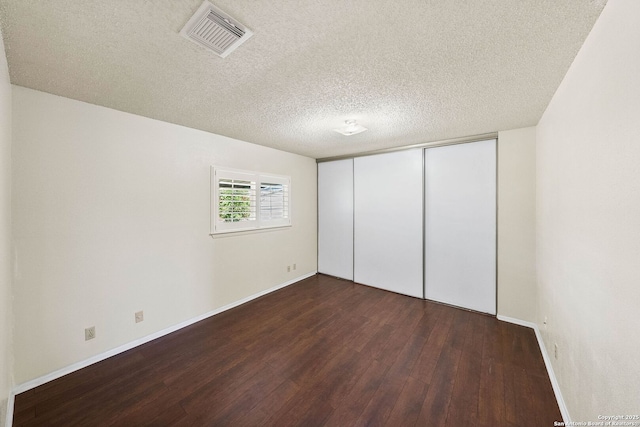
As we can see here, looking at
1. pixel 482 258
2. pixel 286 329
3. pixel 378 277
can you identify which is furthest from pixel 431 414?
pixel 378 277

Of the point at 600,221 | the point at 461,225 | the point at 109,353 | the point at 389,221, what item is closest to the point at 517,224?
the point at 461,225

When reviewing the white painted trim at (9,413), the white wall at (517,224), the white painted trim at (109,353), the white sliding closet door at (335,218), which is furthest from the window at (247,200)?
the white wall at (517,224)

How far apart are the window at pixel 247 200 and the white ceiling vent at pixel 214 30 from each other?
1.89 metres

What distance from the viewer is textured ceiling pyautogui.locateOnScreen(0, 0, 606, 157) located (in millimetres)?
1077

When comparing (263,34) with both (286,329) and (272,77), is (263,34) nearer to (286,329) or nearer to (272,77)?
(272,77)

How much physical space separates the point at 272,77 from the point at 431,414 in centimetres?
263

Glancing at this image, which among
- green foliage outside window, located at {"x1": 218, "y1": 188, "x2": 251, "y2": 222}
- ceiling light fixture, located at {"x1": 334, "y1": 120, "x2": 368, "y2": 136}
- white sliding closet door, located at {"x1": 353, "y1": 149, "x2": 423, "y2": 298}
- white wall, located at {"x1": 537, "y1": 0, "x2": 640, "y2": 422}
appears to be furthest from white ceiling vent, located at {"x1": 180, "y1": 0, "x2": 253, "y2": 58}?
white sliding closet door, located at {"x1": 353, "y1": 149, "x2": 423, "y2": 298}

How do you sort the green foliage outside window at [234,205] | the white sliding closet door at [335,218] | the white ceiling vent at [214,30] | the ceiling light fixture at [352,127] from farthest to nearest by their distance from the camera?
the white sliding closet door at [335,218] → the green foliage outside window at [234,205] → the ceiling light fixture at [352,127] → the white ceiling vent at [214,30]

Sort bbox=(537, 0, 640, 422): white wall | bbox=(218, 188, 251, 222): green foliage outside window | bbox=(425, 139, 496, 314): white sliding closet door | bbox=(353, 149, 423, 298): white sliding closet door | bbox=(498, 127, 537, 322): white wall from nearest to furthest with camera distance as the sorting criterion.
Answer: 1. bbox=(537, 0, 640, 422): white wall
2. bbox=(498, 127, 537, 322): white wall
3. bbox=(425, 139, 496, 314): white sliding closet door
4. bbox=(218, 188, 251, 222): green foliage outside window
5. bbox=(353, 149, 423, 298): white sliding closet door

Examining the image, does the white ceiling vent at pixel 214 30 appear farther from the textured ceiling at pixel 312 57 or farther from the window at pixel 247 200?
the window at pixel 247 200

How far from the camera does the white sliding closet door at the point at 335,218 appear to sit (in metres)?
4.29

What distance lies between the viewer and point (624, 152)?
2.99 feet

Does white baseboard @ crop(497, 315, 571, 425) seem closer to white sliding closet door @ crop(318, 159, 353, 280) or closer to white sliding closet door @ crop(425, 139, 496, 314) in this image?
white sliding closet door @ crop(425, 139, 496, 314)

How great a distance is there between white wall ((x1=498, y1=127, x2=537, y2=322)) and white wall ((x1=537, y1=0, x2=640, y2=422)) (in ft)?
3.26
